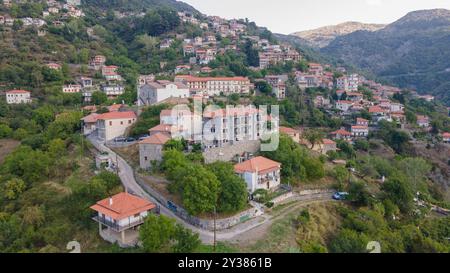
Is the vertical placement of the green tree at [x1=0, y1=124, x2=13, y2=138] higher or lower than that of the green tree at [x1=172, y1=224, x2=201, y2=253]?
higher

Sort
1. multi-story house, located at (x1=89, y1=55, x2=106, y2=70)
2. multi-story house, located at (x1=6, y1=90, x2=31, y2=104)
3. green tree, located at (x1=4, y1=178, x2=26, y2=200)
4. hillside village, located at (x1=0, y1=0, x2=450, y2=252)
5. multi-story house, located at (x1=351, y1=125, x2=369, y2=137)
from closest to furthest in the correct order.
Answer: hillside village, located at (x1=0, y1=0, x2=450, y2=252) → green tree, located at (x1=4, y1=178, x2=26, y2=200) → multi-story house, located at (x1=351, y1=125, x2=369, y2=137) → multi-story house, located at (x1=6, y1=90, x2=31, y2=104) → multi-story house, located at (x1=89, y1=55, x2=106, y2=70)

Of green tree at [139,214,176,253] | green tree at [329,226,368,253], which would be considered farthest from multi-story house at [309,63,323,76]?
green tree at [139,214,176,253]

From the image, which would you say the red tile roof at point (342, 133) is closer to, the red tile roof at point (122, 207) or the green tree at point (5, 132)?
the red tile roof at point (122, 207)

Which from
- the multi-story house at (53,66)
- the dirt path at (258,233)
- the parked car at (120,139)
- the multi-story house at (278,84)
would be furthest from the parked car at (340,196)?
the multi-story house at (53,66)

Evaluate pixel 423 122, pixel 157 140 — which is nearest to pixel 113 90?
pixel 157 140

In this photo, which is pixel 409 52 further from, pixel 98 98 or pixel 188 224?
pixel 188 224

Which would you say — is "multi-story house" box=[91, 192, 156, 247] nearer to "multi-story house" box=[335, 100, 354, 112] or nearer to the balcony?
the balcony

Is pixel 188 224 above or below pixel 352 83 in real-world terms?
below
